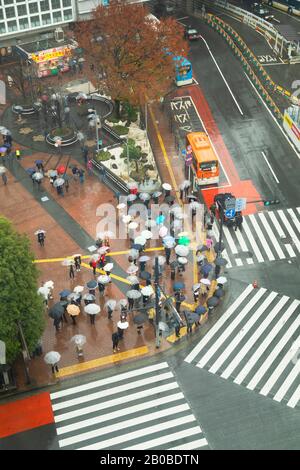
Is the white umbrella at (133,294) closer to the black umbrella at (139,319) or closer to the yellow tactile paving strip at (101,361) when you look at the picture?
the black umbrella at (139,319)

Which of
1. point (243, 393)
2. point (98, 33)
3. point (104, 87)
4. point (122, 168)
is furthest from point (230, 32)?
point (243, 393)

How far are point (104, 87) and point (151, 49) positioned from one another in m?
6.43

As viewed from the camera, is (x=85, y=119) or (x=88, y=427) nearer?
(x=88, y=427)

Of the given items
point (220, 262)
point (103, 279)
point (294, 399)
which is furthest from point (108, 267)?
point (294, 399)

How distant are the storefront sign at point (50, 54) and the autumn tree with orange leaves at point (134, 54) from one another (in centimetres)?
1152

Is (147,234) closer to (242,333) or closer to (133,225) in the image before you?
(133,225)

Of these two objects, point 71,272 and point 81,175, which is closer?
point 71,272

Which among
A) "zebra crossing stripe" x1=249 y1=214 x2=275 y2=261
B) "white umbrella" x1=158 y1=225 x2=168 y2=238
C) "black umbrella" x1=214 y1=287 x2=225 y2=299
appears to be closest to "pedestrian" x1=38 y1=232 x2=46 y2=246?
"white umbrella" x1=158 y1=225 x2=168 y2=238

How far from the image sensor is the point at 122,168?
6494 centimetres

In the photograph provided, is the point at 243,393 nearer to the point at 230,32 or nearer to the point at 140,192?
the point at 140,192

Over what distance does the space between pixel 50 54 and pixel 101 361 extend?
50.0 m

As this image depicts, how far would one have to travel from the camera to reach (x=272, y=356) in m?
44.9

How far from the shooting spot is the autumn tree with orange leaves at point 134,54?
225 feet

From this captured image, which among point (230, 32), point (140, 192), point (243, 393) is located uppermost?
point (230, 32)
